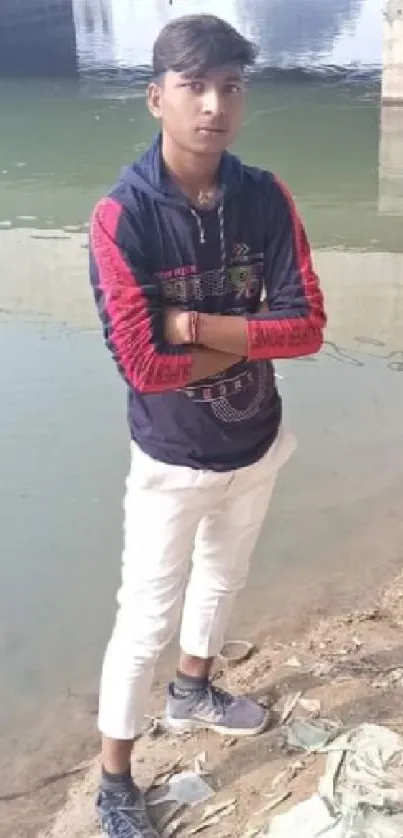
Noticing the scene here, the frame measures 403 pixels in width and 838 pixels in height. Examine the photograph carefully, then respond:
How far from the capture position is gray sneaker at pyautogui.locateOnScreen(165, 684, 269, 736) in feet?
9.17

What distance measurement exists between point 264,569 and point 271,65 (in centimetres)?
2014

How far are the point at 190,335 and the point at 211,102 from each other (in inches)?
18.6

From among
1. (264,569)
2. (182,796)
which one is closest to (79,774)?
Answer: (182,796)

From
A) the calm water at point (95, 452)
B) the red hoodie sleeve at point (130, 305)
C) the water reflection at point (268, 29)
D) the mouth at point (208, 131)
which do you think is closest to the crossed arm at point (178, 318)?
the red hoodie sleeve at point (130, 305)

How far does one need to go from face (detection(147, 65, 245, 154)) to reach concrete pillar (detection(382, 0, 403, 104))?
1525cm

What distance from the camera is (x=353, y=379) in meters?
5.93

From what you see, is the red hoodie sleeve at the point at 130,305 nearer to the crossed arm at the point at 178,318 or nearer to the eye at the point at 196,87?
the crossed arm at the point at 178,318

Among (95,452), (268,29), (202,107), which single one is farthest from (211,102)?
(268,29)

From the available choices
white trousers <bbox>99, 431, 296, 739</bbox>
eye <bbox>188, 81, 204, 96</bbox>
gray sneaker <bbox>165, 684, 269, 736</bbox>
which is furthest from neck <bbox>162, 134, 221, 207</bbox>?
gray sneaker <bbox>165, 684, 269, 736</bbox>

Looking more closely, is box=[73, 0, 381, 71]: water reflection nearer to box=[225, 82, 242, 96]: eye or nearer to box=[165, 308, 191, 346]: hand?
box=[225, 82, 242, 96]: eye

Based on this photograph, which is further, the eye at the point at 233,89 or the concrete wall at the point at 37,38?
the concrete wall at the point at 37,38

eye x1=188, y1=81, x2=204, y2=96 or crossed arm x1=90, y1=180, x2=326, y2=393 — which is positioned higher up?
eye x1=188, y1=81, x2=204, y2=96

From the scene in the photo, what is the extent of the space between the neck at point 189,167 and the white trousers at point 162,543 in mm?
605

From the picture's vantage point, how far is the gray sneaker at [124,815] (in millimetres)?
2398
